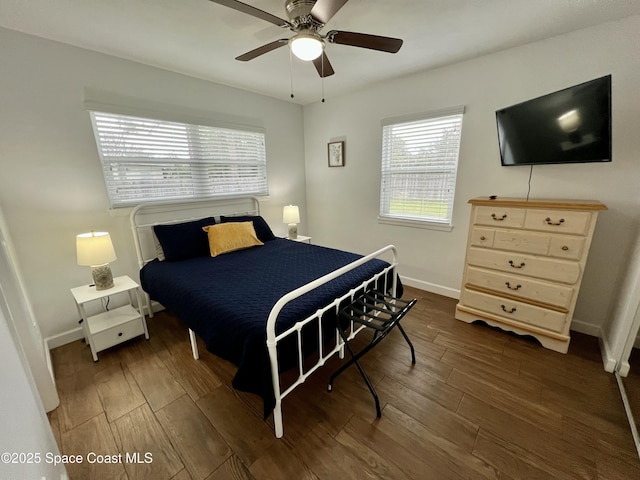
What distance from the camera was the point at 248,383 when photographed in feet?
4.32

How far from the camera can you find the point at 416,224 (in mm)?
3006

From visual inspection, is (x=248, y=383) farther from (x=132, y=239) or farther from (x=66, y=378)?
(x=132, y=239)

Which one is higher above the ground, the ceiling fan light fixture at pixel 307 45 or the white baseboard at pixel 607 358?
the ceiling fan light fixture at pixel 307 45

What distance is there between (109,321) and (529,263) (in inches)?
136

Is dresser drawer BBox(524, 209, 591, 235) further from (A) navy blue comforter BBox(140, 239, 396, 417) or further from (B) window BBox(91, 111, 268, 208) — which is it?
(B) window BBox(91, 111, 268, 208)

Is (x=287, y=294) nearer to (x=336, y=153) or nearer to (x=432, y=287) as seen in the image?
(x=432, y=287)

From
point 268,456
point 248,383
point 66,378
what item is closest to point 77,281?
point 66,378

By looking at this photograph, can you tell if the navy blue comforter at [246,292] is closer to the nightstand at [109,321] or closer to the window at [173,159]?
the nightstand at [109,321]

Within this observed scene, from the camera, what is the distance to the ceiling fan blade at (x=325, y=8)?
4.09 feet

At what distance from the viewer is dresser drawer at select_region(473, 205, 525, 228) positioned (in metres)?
2.03

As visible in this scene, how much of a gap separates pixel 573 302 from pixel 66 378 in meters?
3.74

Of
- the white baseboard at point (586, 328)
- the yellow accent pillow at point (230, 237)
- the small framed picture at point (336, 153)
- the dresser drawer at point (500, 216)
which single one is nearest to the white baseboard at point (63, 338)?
the yellow accent pillow at point (230, 237)

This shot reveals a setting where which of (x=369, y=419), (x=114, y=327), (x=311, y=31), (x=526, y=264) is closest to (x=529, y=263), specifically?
(x=526, y=264)

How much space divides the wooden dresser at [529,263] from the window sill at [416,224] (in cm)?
54
